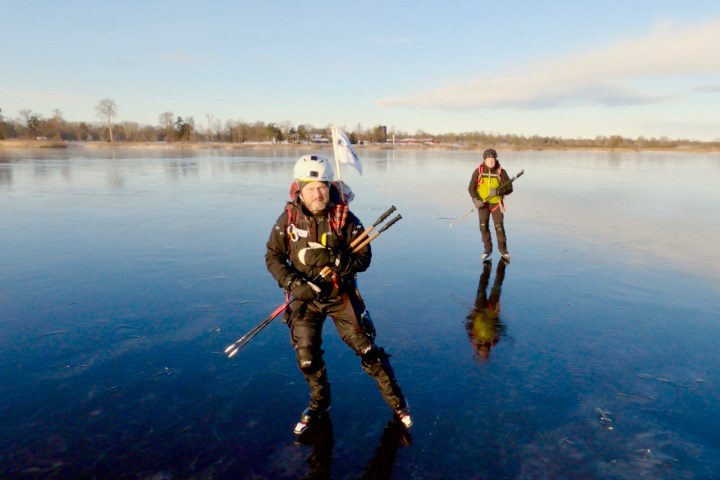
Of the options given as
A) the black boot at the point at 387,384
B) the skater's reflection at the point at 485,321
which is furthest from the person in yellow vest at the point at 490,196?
the black boot at the point at 387,384

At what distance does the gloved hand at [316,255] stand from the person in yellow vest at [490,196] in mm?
5344

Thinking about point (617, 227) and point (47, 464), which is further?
point (617, 227)

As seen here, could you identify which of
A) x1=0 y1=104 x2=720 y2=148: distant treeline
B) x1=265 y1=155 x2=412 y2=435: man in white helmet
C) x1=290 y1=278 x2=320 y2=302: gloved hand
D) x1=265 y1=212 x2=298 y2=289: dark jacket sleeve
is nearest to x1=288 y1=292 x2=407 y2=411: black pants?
x1=265 y1=155 x2=412 y2=435: man in white helmet

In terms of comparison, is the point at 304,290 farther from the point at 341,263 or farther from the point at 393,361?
the point at 393,361

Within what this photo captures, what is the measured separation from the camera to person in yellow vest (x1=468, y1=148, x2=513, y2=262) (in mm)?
7988

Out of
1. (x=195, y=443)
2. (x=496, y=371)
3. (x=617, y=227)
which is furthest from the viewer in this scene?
(x=617, y=227)

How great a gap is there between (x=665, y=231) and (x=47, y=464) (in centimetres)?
1207

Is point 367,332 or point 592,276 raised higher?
point 367,332

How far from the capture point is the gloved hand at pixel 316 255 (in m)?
3.21

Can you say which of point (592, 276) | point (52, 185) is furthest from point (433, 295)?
point (52, 185)

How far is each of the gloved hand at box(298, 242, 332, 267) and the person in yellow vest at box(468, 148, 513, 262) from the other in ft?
17.5

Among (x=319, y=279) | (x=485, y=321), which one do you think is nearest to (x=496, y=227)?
(x=485, y=321)

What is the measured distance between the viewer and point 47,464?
289cm

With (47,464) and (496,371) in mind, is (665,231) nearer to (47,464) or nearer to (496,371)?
(496,371)
